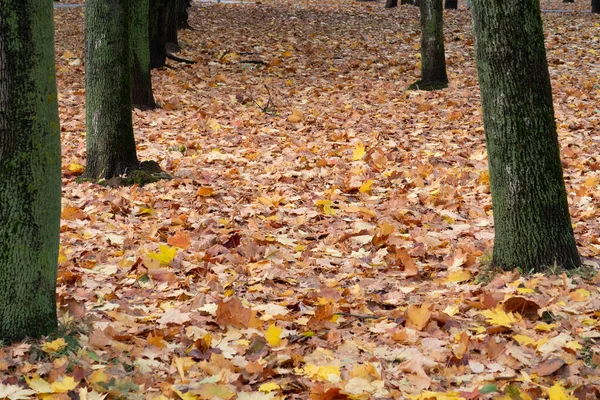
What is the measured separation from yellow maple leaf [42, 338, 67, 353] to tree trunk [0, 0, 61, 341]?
0.12m

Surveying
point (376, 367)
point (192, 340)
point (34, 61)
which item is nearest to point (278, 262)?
point (192, 340)

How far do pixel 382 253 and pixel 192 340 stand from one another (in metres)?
1.88

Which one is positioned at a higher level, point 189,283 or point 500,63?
point 500,63

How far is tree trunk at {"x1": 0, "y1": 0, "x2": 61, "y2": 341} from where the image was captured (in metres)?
3.23

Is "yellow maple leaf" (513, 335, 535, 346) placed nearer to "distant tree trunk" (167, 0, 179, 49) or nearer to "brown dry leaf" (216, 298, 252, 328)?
"brown dry leaf" (216, 298, 252, 328)

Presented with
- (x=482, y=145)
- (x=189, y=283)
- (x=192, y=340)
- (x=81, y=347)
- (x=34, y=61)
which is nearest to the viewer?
(x=34, y=61)

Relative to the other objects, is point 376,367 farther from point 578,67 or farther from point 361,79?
point 578,67

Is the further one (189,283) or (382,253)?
(382,253)

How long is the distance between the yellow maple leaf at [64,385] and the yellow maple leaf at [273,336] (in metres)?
0.99

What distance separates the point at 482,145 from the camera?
8.27m

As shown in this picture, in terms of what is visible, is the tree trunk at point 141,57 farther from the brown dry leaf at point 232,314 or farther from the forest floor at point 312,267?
the brown dry leaf at point 232,314

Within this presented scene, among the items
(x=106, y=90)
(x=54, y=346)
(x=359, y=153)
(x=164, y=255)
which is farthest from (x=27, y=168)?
(x=359, y=153)

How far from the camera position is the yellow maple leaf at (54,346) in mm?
3367

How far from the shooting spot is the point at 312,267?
494 cm
